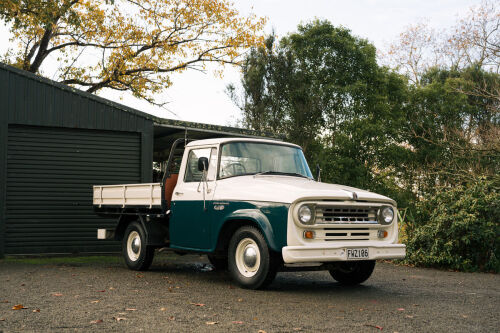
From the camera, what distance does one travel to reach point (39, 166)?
13.3 m

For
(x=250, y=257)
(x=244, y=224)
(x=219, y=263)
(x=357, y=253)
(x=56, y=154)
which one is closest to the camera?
(x=357, y=253)

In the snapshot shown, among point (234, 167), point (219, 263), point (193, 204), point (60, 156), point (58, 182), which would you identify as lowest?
point (219, 263)

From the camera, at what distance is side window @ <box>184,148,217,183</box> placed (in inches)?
352

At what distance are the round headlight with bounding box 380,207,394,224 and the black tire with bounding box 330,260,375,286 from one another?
884 mm

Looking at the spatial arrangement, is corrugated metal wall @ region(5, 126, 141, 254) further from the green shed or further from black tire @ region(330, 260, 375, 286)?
black tire @ region(330, 260, 375, 286)

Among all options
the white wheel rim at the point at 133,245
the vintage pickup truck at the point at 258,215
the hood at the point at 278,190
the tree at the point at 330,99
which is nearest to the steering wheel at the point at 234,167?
the vintage pickup truck at the point at 258,215

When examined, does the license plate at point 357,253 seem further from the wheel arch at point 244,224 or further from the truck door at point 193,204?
the truck door at point 193,204

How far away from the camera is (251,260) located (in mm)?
7898

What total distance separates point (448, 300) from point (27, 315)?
5.17 m

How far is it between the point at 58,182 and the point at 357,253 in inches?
330

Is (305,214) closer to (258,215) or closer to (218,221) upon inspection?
(258,215)

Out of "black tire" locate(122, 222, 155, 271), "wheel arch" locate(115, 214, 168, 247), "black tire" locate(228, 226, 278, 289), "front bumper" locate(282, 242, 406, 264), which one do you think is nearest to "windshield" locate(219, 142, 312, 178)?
"black tire" locate(228, 226, 278, 289)

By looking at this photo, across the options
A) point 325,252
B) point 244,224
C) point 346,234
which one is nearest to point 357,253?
point 346,234

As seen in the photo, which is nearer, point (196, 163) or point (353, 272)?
point (353, 272)
